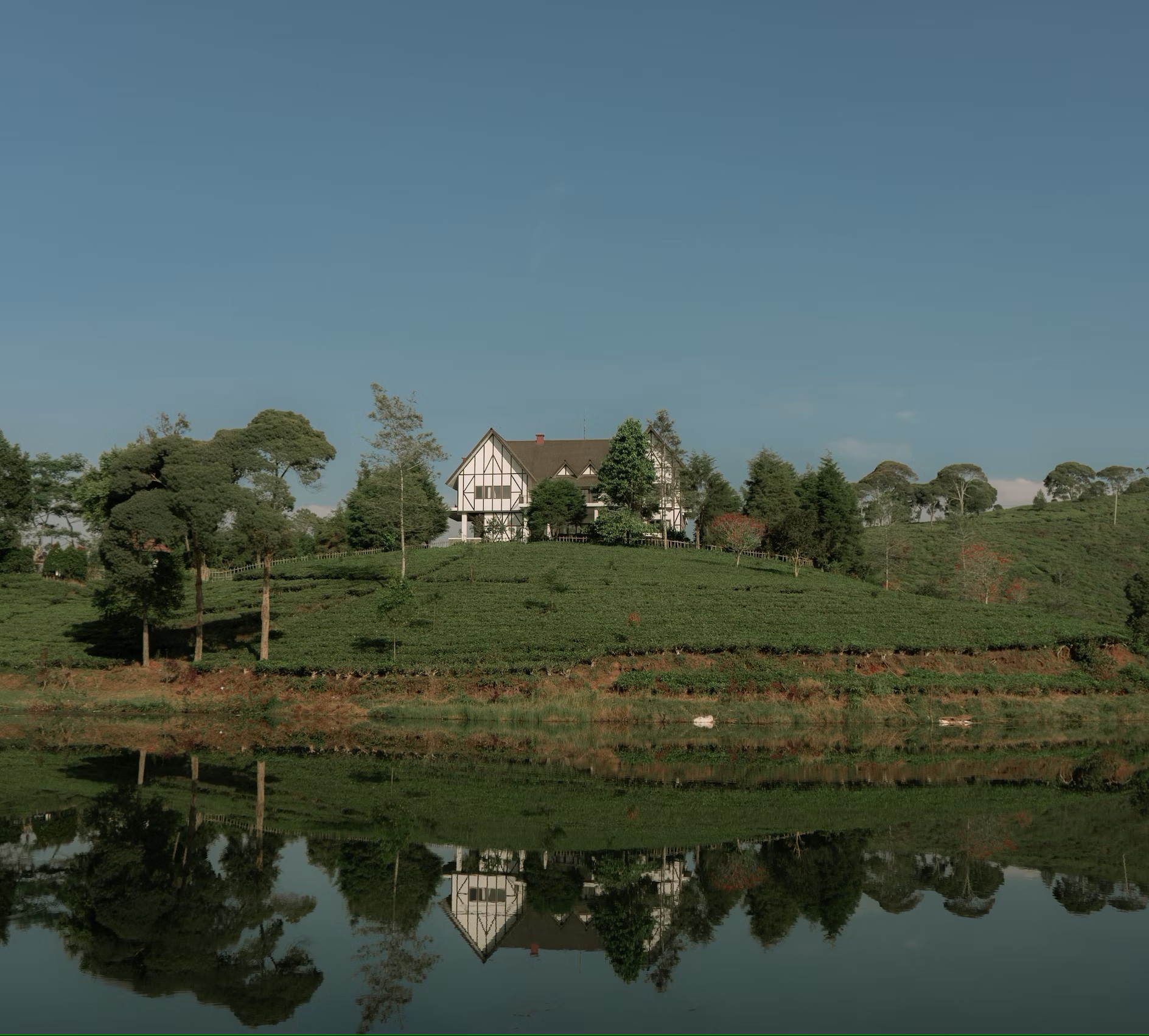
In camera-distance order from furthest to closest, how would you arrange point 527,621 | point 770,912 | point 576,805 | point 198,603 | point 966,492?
point 966,492
point 527,621
point 198,603
point 576,805
point 770,912

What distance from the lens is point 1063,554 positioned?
82.9 meters

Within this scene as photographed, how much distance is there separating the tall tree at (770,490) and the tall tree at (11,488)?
176 ft

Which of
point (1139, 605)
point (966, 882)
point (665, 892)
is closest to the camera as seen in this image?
point (665, 892)

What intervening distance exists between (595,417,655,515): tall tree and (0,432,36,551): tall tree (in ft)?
137

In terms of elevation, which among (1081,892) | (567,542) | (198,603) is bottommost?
(1081,892)

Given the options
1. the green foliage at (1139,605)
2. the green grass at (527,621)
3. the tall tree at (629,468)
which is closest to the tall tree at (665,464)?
the tall tree at (629,468)

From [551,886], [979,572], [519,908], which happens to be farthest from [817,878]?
[979,572]

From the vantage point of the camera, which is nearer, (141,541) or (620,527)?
(141,541)

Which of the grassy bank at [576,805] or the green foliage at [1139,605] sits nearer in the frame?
the grassy bank at [576,805]

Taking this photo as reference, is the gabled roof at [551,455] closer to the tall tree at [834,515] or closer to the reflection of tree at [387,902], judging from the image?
the tall tree at [834,515]

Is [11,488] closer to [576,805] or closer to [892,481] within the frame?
[576,805]

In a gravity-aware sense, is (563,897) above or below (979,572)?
below

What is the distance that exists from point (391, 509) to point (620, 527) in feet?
74.0

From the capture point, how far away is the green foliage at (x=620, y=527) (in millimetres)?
73250
